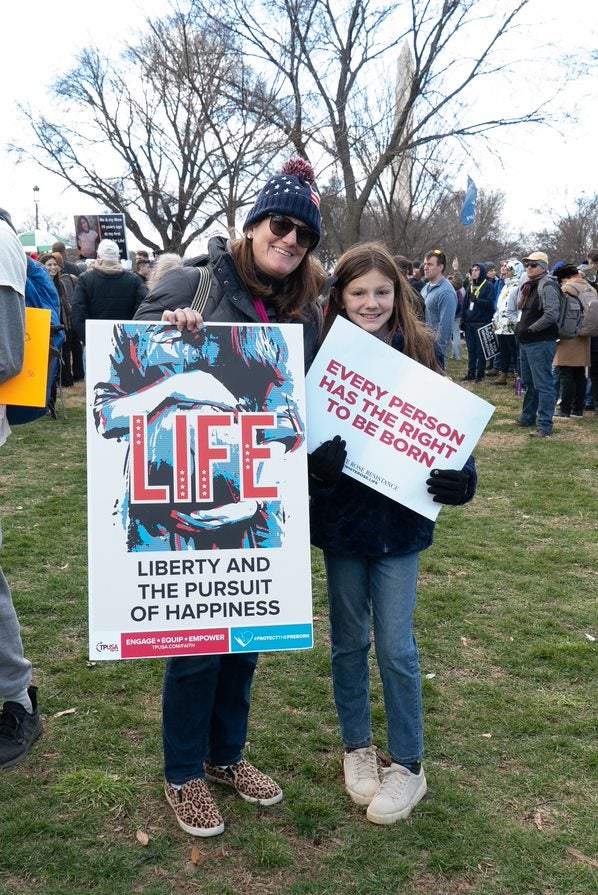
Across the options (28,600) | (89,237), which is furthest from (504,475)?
(89,237)

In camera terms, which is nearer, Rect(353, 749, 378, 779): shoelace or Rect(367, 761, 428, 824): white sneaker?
Rect(367, 761, 428, 824): white sneaker

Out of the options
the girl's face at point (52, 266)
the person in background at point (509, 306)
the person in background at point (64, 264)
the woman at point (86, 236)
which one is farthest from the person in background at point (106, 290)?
the woman at point (86, 236)

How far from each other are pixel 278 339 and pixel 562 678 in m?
2.58

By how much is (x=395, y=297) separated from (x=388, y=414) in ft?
1.40

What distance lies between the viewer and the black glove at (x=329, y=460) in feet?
9.11

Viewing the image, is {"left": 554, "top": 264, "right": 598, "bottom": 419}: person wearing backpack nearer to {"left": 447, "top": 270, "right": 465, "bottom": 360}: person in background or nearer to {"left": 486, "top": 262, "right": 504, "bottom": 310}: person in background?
{"left": 486, "top": 262, "right": 504, "bottom": 310}: person in background

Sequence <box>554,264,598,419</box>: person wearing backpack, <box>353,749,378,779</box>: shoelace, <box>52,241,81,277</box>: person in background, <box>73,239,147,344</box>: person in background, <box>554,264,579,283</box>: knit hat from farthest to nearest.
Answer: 1. <box>52,241,81,277</box>: person in background
2. <box>554,264,579,283</box>: knit hat
3. <box>554,264,598,419</box>: person wearing backpack
4. <box>73,239,147,344</box>: person in background
5. <box>353,749,378,779</box>: shoelace

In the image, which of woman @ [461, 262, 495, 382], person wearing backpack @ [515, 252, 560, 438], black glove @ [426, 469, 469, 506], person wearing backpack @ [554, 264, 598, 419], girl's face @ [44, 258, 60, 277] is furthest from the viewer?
woman @ [461, 262, 495, 382]

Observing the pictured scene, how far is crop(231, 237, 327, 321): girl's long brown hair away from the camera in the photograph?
278 cm

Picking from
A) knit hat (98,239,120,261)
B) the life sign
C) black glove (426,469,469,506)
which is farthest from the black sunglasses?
knit hat (98,239,120,261)

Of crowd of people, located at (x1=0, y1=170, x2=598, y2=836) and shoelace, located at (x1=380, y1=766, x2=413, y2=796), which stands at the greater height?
crowd of people, located at (x1=0, y1=170, x2=598, y2=836)

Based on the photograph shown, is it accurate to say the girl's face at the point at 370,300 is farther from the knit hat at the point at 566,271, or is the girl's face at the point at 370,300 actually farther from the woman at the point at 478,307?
the woman at the point at 478,307

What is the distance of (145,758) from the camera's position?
3420 mm

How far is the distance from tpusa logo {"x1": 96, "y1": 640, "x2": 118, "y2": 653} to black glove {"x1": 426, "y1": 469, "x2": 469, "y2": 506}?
1.15 m
